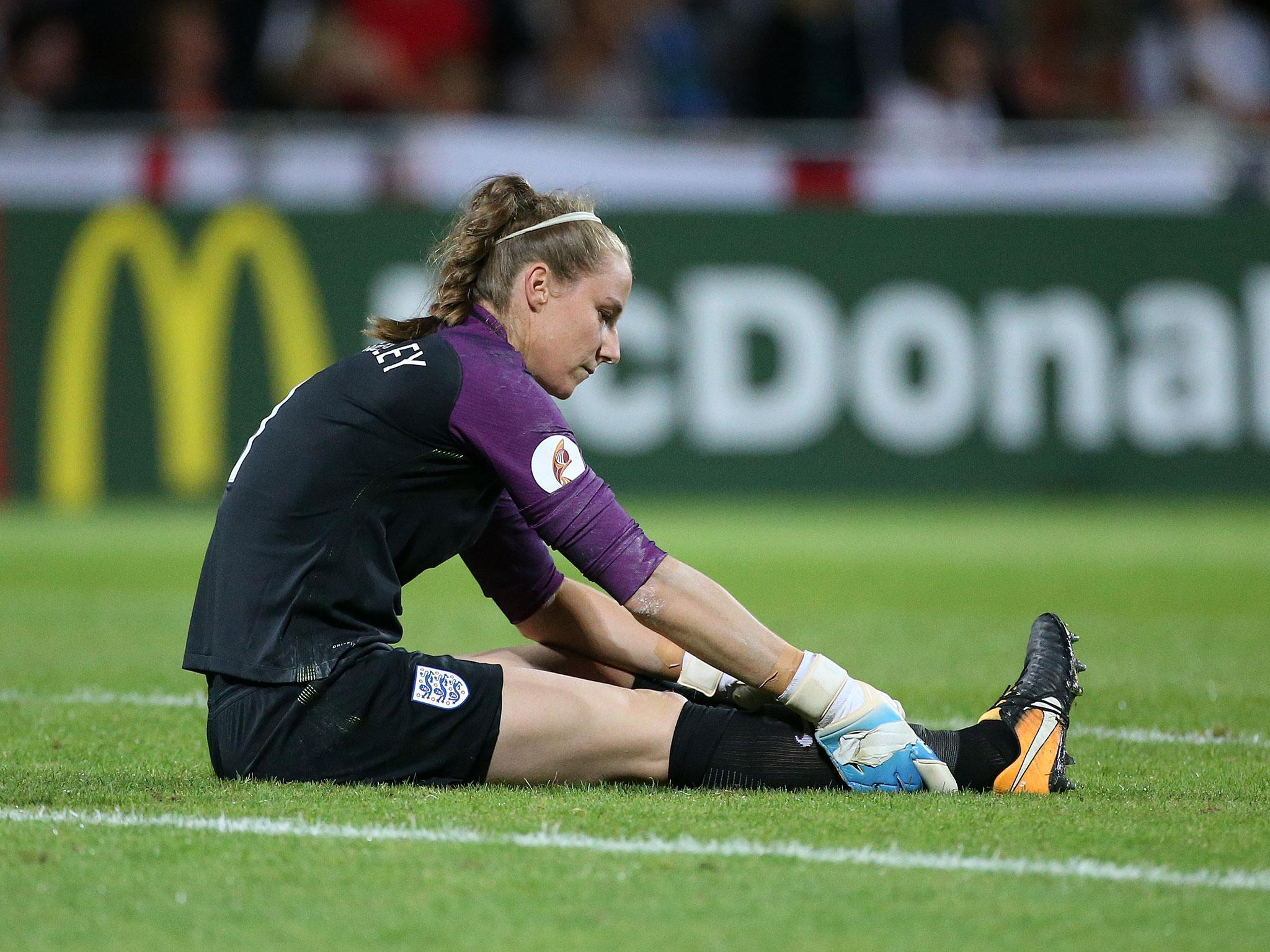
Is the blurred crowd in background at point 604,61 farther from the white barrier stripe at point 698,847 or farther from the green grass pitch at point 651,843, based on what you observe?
the white barrier stripe at point 698,847

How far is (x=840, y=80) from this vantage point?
13.8 metres

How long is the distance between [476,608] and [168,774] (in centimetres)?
399

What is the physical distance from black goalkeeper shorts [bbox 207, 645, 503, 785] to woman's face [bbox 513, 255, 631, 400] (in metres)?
0.71

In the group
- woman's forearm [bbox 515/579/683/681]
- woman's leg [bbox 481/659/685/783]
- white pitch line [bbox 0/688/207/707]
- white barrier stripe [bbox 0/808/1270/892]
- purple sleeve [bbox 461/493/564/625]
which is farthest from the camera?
white pitch line [bbox 0/688/207/707]


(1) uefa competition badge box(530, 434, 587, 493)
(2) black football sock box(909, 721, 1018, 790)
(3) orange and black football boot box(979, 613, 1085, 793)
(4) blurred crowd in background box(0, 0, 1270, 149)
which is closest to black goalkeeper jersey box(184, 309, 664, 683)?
(1) uefa competition badge box(530, 434, 587, 493)

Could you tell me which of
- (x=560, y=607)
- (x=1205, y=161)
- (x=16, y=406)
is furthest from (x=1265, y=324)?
(x=560, y=607)

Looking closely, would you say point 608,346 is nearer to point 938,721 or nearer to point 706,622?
point 706,622

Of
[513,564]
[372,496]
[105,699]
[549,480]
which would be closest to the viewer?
[549,480]

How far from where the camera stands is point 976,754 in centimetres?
400

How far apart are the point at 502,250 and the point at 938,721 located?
1.98 metres

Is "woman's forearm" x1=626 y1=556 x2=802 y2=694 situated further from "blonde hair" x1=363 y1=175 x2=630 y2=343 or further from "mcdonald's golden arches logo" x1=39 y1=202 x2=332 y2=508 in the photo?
Answer: "mcdonald's golden arches logo" x1=39 y1=202 x2=332 y2=508

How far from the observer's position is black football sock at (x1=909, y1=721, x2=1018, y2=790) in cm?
400

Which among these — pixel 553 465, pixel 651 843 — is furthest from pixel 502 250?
pixel 651 843

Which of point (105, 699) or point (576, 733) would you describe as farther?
point (105, 699)
